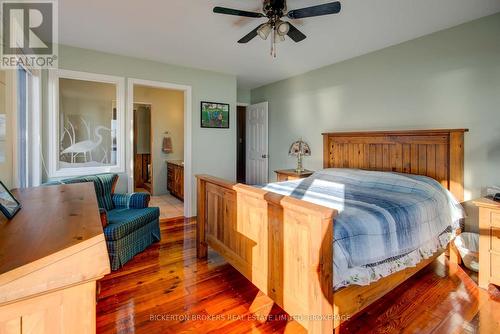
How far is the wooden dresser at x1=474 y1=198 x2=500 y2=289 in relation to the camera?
6.75ft

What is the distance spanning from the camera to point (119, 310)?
5.99 feet

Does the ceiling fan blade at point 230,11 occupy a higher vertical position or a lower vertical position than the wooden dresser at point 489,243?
higher

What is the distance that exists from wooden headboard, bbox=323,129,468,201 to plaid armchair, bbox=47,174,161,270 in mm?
2590

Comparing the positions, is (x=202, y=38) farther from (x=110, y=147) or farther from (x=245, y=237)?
(x=245, y=237)

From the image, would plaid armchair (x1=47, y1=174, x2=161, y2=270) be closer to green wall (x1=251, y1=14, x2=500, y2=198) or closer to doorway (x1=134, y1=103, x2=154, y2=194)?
green wall (x1=251, y1=14, x2=500, y2=198)

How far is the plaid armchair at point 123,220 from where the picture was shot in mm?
2383

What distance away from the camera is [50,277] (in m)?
0.67

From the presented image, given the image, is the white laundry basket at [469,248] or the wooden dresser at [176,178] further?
the wooden dresser at [176,178]

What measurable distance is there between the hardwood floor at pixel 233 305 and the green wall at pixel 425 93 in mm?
1143

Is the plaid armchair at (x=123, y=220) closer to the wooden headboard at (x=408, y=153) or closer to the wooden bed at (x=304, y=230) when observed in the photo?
the wooden bed at (x=304, y=230)

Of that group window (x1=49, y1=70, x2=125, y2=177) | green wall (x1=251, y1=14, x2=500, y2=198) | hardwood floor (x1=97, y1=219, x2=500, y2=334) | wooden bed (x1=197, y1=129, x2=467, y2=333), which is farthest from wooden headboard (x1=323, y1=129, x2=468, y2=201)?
window (x1=49, y1=70, x2=125, y2=177)

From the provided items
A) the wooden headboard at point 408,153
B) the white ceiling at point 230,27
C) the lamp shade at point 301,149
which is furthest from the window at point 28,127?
the wooden headboard at point 408,153

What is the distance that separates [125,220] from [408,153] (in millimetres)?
3163

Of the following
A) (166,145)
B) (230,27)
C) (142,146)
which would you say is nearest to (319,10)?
(230,27)
